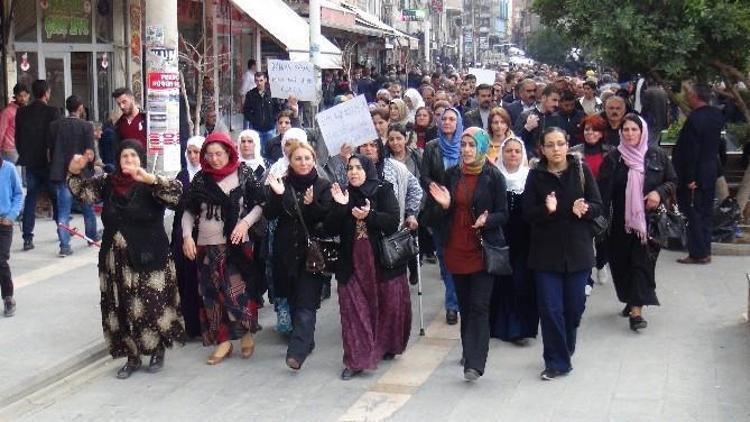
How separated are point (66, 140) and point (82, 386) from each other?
4.95 m

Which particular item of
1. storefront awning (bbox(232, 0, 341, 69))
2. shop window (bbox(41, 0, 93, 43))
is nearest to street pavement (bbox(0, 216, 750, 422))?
shop window (bbox(41, 0, 93, 43))

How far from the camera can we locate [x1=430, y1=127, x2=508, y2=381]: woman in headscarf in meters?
7.46

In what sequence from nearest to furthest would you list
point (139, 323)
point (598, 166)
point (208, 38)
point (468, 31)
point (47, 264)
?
point (139, 323) → point (598, 166) → point (47, 264) → point (208, 38) → point (468, 31)

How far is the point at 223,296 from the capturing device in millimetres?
8008

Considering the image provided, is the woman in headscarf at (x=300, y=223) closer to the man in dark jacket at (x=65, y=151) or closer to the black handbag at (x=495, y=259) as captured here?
the black handbag at (x=495, y=259)

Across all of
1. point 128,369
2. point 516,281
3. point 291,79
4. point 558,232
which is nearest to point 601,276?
point 516,281

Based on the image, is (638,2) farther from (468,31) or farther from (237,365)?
(468,31)

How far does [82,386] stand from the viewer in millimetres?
7746

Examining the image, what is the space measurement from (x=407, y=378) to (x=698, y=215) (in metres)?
4.98

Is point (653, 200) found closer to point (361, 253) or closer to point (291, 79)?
point (361, 253)

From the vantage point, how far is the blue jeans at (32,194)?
12180 mm

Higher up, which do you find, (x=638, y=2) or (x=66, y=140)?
(x=638, y=2)

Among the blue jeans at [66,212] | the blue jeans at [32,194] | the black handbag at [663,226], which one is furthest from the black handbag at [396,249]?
the blue jeans at [32,194]

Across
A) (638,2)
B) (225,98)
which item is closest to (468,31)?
(225,98)
